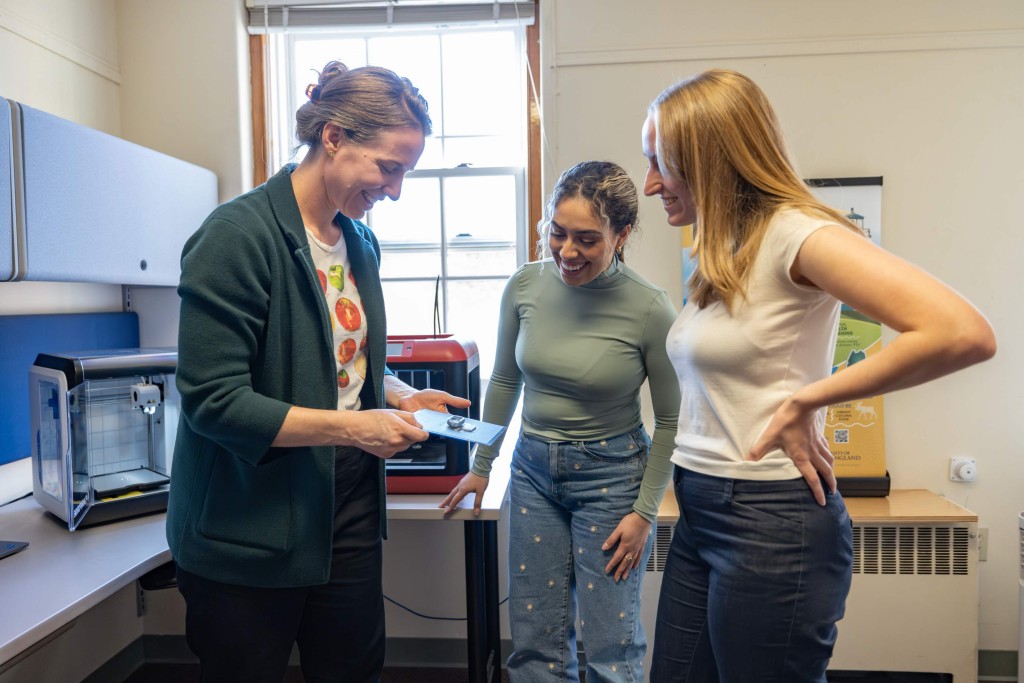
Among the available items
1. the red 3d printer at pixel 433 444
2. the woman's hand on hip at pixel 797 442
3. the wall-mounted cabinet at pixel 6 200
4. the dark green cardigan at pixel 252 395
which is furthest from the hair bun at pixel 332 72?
the woman's hand on hip at pixel 797 442

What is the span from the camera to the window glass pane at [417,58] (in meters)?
2.67

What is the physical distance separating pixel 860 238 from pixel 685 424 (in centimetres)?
38

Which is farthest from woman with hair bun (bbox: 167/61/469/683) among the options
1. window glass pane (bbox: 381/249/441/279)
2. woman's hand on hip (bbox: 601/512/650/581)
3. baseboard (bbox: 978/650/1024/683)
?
baseboard (bbox: 978/650/1024/683)

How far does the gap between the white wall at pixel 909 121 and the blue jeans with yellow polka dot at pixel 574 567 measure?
3.61ft

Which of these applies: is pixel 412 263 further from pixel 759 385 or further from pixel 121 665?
pixel 759 385

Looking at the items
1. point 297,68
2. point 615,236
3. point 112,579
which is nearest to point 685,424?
point 615,236

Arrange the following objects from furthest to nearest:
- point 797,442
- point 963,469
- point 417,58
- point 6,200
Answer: point 417,58 < point 963,469 < point 6,200 < point 797,442

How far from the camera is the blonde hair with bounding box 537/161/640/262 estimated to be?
1.44 metres

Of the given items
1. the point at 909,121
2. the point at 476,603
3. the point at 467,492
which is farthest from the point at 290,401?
the point at 909,121

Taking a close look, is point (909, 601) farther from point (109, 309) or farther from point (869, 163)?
point (109, 309)

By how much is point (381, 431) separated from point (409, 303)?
1605mm

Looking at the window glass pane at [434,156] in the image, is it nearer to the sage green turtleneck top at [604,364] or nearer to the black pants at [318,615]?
the sage green turtleneck top at [604,364]

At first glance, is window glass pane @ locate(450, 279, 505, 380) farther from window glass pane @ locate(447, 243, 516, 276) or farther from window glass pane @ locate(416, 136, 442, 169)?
window glass pane @ locate(416, 136, 442, 169)

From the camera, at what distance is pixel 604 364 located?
146 centimetres
